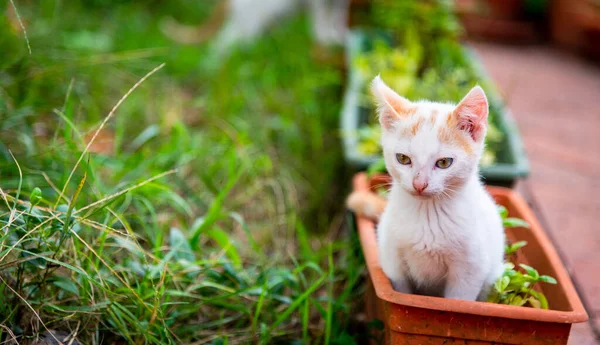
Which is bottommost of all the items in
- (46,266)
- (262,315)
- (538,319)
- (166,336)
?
(262,315)

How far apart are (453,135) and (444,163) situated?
8 centimetres

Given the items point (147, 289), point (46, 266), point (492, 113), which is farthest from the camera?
point (492, 113)

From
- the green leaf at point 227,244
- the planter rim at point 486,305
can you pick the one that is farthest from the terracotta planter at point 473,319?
the green leaf at point 227,244

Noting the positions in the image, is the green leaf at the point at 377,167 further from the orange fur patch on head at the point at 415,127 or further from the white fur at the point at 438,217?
the orange fur patch on head at the point at 415,127

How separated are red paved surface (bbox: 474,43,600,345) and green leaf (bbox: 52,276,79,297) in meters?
1.64

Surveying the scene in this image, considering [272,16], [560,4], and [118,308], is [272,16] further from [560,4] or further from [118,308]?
[118,308]

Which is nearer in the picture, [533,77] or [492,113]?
[492,113]

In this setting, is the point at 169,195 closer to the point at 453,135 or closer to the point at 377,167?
the point at 377,167

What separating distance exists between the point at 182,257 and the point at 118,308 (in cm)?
36

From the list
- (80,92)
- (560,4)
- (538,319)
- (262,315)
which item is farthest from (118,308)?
(560,4)

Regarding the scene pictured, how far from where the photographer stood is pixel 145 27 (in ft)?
16.8

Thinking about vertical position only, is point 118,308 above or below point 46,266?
below

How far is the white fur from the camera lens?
5.07 feet

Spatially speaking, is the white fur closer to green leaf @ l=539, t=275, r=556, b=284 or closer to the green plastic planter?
green leaf @ l=539, t=275, r=556, b=284
